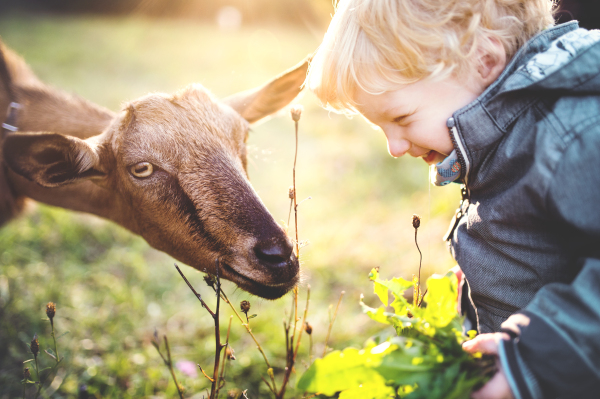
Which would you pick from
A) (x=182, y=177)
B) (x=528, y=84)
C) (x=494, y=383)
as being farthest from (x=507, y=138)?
(x=182, y=177)

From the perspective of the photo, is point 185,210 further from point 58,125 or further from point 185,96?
point 58,125

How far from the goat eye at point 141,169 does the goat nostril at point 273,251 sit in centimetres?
91

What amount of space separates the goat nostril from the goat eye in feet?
3.00

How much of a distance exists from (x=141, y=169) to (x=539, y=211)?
227 cm

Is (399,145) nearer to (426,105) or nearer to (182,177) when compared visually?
(426,105)

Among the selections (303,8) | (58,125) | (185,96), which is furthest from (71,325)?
(303,8)

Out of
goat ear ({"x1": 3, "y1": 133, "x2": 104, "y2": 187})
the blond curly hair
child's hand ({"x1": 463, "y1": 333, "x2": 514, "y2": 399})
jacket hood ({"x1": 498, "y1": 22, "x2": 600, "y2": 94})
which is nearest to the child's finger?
child's hand ({"x1": 463, "y1": 333, "x2": 514, "y2": 399})

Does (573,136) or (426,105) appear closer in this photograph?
(573,136)

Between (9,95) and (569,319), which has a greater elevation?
(569,319)

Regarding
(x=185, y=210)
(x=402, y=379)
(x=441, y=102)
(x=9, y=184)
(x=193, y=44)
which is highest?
(x=441, y=102)

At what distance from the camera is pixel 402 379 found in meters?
1.36

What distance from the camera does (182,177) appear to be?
251cm

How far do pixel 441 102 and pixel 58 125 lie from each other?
126 inches

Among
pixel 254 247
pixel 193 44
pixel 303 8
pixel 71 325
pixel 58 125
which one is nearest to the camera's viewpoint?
pixel 254 247
